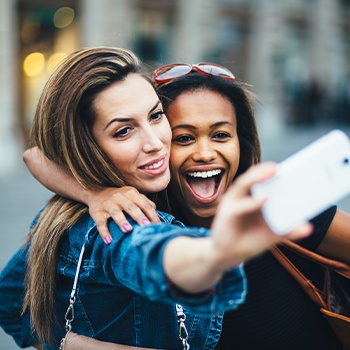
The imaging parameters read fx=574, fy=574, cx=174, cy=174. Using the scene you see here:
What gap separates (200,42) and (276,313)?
14599 millimetres

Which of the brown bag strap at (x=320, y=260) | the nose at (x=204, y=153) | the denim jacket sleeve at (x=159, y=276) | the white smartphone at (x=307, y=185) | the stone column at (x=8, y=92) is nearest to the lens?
the white smartphone at (x=307, y=185)

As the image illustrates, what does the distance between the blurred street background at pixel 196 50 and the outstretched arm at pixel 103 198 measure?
229 cm

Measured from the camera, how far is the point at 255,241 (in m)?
1.17

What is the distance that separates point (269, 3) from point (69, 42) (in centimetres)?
781

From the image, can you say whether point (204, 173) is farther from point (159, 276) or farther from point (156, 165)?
point (159, 276)

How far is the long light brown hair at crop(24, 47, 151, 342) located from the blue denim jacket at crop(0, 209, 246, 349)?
6cm

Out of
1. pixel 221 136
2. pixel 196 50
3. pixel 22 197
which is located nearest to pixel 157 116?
pixel 221 136

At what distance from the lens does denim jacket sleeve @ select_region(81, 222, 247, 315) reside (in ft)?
4.39

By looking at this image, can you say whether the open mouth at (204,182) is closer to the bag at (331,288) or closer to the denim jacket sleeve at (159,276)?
the bag at (331,288)

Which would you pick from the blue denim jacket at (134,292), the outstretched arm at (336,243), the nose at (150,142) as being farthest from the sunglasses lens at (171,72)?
the outstretched arm at (336,243)

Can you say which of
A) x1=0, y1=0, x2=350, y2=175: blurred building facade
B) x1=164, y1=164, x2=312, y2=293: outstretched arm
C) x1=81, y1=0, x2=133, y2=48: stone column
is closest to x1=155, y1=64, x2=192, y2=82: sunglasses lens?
x1=164, y1=164, x2=312, y2=293: outstretched arm

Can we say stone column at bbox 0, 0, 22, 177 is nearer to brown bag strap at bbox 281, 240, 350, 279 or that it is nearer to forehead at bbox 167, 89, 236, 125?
forehead at bbox 167, 89, 236, 125

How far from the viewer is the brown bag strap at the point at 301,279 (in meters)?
2.25

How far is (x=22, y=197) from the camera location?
367 inches
